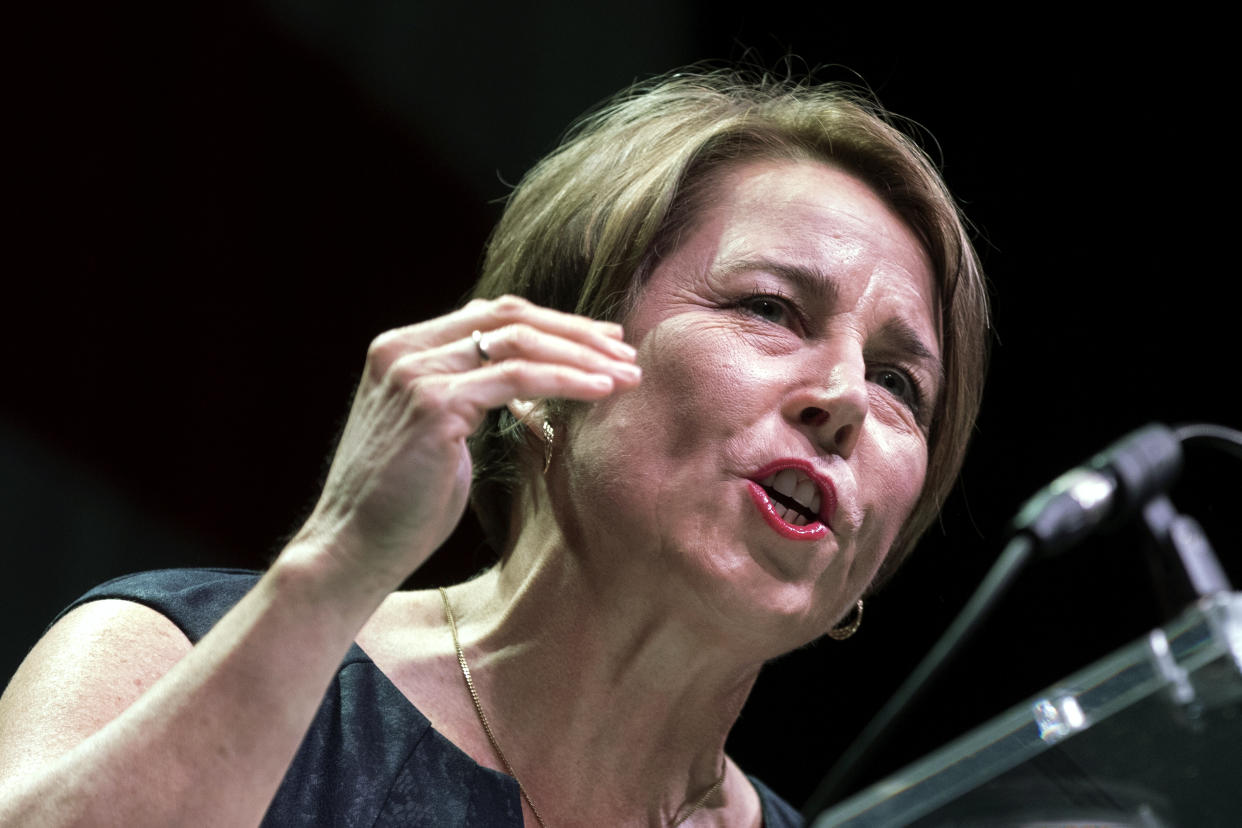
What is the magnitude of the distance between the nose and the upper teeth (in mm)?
48

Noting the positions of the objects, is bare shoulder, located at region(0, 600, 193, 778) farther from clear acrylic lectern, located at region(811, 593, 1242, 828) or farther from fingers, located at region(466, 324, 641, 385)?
clear acrylic lectern, located at region(811, 593, 1242, 828)

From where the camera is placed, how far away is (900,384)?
1771mm

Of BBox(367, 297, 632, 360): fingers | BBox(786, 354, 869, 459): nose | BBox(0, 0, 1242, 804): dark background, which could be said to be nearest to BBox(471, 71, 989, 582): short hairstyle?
BBox(786, 354, 869, 459): nose

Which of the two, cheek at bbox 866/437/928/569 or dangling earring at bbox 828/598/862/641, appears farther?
dangling earring at bbox 828/598/862/641

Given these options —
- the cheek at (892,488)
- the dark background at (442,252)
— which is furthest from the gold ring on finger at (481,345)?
the dark background at (442,252)

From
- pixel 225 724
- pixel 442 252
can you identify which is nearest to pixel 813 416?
pixel 225 724

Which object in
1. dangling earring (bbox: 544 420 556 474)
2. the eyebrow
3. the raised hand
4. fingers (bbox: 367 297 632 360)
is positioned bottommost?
dangling earring (bbox: 544 420 556 474)

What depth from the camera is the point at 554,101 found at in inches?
120

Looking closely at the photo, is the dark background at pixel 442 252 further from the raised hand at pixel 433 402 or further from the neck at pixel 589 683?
the raised hand at pixel 433 402

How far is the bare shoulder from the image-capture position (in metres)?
1.29

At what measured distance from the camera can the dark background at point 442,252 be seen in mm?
2312

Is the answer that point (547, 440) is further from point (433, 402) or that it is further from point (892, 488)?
point (433, 402)

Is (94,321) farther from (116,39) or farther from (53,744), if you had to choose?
(53,744)

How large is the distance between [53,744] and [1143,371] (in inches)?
90.2
